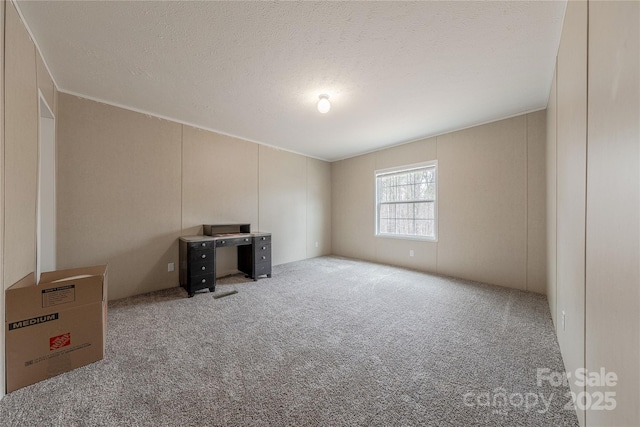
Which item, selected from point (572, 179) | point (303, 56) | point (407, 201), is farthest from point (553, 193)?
point (303, 56)

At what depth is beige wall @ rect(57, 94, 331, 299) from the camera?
8.93ft

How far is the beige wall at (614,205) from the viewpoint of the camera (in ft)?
2.39

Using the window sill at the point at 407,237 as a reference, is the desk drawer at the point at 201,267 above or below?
below

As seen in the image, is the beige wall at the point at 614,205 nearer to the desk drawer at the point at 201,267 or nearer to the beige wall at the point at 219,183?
the desk drawer at the point at 201,267

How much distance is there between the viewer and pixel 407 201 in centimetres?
461

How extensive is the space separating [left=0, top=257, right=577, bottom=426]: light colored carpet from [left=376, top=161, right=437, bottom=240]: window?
5.51 feet

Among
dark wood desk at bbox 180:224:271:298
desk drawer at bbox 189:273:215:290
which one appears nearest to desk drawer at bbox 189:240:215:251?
dark wood desk at bbox 180:224:271:298

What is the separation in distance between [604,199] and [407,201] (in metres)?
3.67

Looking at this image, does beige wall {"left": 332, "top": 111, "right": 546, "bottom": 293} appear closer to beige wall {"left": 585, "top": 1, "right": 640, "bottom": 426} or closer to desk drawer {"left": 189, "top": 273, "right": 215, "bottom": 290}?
beige wall {"left": 585, "top": 1, "right": 640, "bottom": 426}

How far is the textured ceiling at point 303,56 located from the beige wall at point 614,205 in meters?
0.96

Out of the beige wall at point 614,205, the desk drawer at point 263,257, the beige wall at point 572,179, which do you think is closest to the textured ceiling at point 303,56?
the beige wall at point 572,179

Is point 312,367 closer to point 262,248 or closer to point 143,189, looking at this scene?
point 262,248

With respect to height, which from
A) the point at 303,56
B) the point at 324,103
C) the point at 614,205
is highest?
the point at 303,56

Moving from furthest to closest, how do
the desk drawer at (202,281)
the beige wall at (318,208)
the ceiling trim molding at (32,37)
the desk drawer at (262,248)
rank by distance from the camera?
the beige wall at (318,208), the desk drawer at (262,248), the desk drawer at (202,281), the ceiling trim molding at (32,37)
